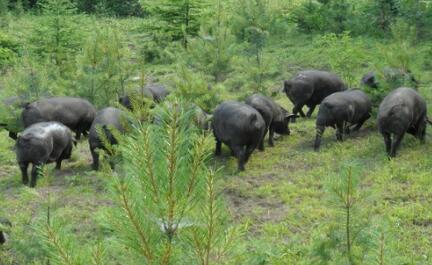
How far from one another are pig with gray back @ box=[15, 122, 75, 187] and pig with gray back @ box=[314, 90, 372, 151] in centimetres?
537

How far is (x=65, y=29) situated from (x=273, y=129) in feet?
29.7

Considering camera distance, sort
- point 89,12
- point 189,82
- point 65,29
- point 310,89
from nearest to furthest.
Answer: point 189,82
point 310,89
point 65,29
point 89,12

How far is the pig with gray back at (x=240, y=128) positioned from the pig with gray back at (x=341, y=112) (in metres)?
1.63

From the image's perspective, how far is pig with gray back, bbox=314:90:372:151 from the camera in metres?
A: 13.4

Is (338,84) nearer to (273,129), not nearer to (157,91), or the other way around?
(273,129)

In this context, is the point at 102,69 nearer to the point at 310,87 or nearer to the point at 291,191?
the point at 310,87

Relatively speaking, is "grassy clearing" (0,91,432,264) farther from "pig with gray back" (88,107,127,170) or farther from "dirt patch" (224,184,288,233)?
"pig with gray back" (88,107,127,170)

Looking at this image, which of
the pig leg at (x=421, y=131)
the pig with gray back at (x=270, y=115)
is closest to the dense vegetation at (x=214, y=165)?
the pig leg at (x=421, y=131)

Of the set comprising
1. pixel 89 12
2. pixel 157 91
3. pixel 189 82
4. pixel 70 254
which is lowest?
pixel 89 12

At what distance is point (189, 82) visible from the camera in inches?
498

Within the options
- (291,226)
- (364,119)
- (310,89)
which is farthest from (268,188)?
(310,89)

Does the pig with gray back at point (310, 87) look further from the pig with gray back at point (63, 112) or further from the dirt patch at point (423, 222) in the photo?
the dirt patch at point (423, 222)

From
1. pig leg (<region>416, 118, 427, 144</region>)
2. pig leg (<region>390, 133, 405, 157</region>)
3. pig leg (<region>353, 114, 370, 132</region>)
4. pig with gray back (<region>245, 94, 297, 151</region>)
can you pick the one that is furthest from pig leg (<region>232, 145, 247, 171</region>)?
pig leg (<region>416, 118, 427, 144</region>)

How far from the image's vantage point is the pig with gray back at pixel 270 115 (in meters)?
13.6
